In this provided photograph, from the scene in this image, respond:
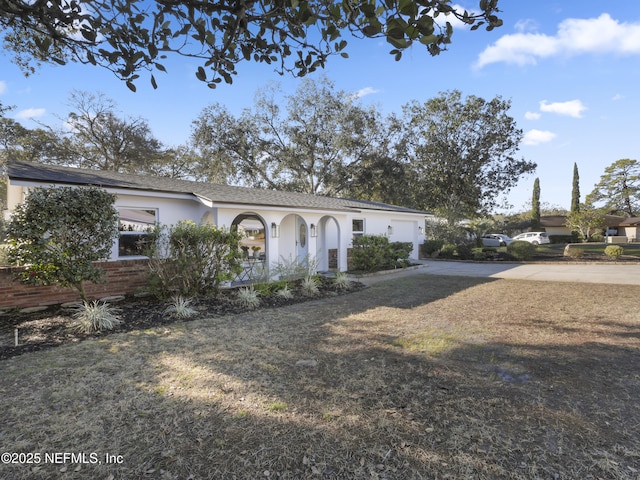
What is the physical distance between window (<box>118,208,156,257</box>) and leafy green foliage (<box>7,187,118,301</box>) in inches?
89.4

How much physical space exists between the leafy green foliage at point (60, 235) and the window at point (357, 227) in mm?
11100

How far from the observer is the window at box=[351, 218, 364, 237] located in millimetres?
16094

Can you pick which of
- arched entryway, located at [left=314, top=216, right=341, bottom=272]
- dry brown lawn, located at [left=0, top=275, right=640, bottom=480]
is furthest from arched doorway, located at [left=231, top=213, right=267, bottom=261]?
dry brown lawn, located at [left=0, top=275, right=640, bottom=480]

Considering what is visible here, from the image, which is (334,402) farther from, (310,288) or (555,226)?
(555,226)

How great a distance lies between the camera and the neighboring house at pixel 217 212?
8867mm

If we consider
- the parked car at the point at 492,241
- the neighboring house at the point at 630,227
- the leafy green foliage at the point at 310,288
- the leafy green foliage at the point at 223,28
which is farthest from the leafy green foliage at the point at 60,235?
the neighboring house at the point at 630,227

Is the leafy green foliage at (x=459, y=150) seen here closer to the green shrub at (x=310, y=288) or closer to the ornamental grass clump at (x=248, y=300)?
the green shrub at (x=310, y=288)

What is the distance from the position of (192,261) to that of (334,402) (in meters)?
5.70

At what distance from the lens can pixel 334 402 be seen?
128 inches

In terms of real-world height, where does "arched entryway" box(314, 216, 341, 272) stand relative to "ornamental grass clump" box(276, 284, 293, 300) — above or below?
above

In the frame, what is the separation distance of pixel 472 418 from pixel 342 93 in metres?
26.3

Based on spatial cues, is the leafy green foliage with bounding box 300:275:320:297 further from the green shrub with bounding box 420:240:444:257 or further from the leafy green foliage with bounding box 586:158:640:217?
the leafy green foliage with bounding box 586:158:640:217

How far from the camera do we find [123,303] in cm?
777

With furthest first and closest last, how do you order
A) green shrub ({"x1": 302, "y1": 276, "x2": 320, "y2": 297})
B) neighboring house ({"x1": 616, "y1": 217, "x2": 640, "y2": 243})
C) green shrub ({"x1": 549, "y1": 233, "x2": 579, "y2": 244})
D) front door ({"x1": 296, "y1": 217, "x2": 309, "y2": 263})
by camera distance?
1. neighboring house ({"x1": 616, "y1": 217, "x2": 640, "y2": 243})
2. green shrub ({"x1": 549, "y1": 233, "x2": 579, "y2": 244})
3. front door ({"x1": 296, "y1": 217, "x2": 309, "y2": 263})
4. green shrub ({"x1": 302, "y1": 276, "x2": 320, "y2": 297})
